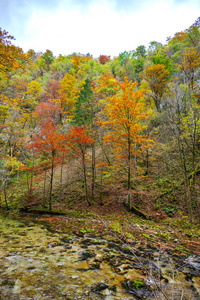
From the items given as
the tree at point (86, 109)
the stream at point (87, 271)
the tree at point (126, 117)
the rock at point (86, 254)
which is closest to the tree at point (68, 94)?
the tree at point (86, 109)

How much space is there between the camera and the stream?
2.95 meters

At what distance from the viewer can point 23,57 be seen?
7160 mm

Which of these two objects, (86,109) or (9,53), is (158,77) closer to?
(86,109)

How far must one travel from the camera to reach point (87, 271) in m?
3.71

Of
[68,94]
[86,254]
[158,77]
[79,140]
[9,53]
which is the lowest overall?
[86,254]

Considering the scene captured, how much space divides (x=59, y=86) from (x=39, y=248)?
23.8 meters

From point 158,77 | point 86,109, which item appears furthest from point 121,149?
point 158,77

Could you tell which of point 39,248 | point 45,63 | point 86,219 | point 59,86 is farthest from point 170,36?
point 39,248

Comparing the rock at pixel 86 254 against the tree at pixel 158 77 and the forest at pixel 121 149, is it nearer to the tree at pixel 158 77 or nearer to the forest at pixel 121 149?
the forest at pixel 121 149

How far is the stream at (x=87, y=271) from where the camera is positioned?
9.68 feet

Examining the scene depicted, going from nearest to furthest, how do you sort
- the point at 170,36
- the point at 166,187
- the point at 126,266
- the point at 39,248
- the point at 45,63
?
the point at 126,266 < the point at 39,248 < the point at 166,187 < the point at 170,36 < the point at 45,63

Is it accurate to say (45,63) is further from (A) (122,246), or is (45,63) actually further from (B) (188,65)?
(A) (122,246)

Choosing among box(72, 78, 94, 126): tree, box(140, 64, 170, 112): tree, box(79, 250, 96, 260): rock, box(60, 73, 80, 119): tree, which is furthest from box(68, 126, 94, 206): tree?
box(60, 73, 80, 119): tree

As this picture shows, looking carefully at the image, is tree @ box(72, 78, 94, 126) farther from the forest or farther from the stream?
the stream
